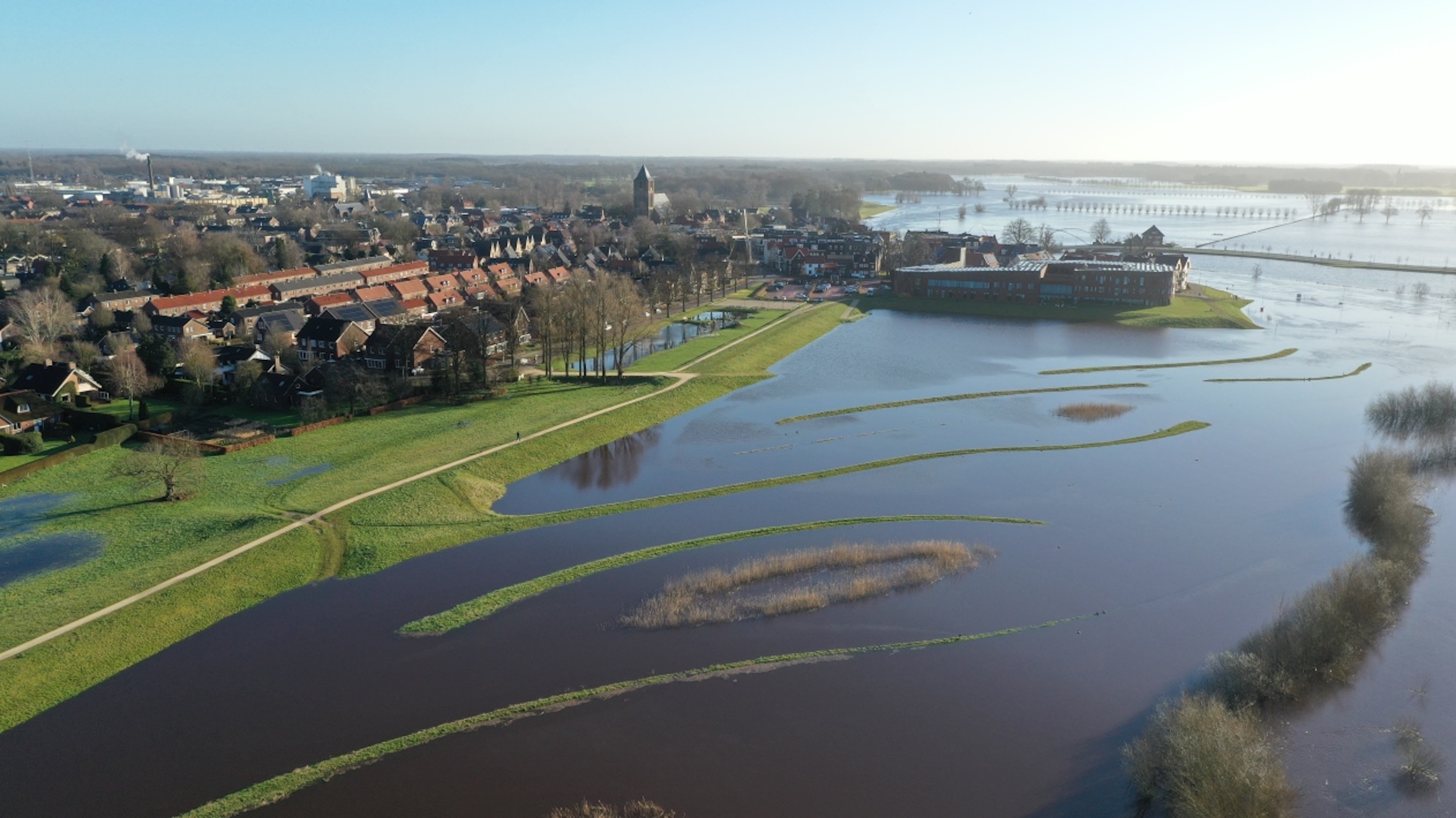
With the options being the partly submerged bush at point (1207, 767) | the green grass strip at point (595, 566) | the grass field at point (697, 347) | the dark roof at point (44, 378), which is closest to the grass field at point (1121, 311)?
the grass field at point (697, 347)

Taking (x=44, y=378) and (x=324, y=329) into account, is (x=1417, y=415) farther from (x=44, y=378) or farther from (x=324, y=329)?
(x=44, y=378)

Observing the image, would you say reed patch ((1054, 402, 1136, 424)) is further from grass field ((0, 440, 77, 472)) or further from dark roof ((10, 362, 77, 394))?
dark roof ((10, 362, 77, 394))

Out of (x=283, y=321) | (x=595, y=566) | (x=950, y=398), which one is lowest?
(x=595, y=566)

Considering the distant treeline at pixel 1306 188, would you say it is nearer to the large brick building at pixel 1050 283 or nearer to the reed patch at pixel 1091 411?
the large brick building at pixel 1050 283

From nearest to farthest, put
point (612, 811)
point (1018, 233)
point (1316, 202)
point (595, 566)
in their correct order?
point (612, 811)
point (595, 566)
point (1018, 233)
point (1316, 202)

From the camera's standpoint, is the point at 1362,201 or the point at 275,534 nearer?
the point at 275,534

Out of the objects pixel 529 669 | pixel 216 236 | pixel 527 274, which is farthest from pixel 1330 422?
pixel 216 236

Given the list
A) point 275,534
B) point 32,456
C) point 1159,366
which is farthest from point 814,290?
point 275,534

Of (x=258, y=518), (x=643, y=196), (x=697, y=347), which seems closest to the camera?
(x=258, y=518)
